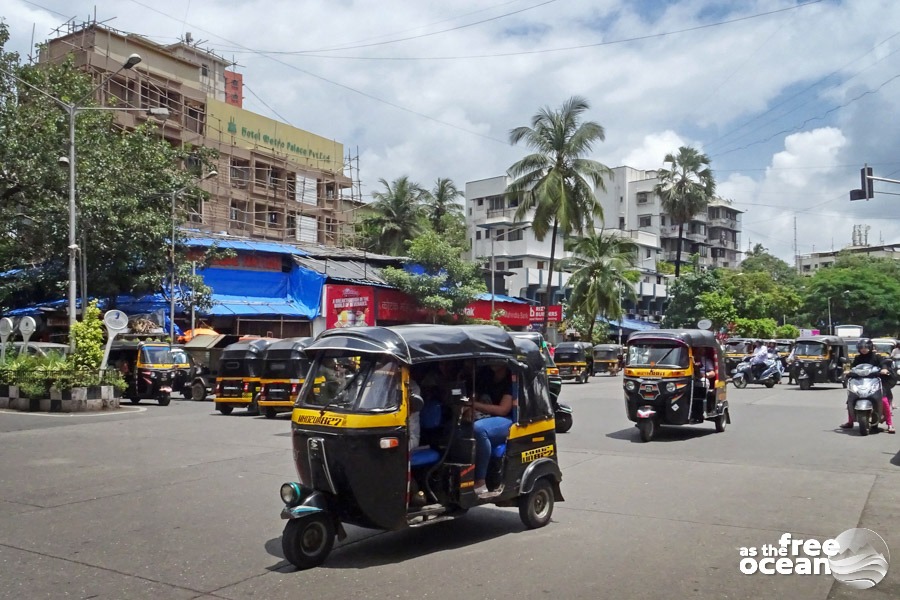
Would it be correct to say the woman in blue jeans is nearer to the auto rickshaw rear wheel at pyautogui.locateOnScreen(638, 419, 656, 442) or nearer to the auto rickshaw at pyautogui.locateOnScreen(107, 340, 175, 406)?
the auto rickshaw rear wheel at pyautogui.locateOnScreen(638, 419, 656, 442)

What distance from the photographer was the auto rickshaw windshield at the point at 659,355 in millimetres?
15297

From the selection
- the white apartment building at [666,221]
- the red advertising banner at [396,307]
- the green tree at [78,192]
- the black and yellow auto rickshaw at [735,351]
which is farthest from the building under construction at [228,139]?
the black and yellow auto rickshaw at [735,351]

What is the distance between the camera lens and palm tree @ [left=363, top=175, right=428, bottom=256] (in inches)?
2052

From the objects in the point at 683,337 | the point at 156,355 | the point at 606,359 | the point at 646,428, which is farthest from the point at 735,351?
the point at 156,355

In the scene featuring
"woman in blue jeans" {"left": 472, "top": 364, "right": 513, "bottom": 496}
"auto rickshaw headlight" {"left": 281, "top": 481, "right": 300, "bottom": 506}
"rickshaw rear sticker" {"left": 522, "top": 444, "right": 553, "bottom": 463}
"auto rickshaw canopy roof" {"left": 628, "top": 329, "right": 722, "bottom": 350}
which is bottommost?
"auto rickshaw headlight" {"left": 281, "top": 481, "right": 300, "bottom": 506}

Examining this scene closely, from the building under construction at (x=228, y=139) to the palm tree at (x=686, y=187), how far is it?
2323 centimetres

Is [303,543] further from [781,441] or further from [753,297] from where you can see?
[753,297]

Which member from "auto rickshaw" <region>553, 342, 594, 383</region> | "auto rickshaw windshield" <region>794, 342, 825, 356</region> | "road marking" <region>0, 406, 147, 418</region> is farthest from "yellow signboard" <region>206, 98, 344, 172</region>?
"auto rickshaw windshield" <region>794, 342, 825, 356</region>

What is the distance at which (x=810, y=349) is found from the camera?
3055 centimetres

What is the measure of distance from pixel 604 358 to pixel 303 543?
40557 mm

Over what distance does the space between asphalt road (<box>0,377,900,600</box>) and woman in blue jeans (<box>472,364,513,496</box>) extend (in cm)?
69

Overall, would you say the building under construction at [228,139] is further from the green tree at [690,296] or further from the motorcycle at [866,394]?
the motorcycle at [866,394]

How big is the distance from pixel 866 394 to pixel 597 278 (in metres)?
33.6

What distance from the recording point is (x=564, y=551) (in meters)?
→ 6.97
